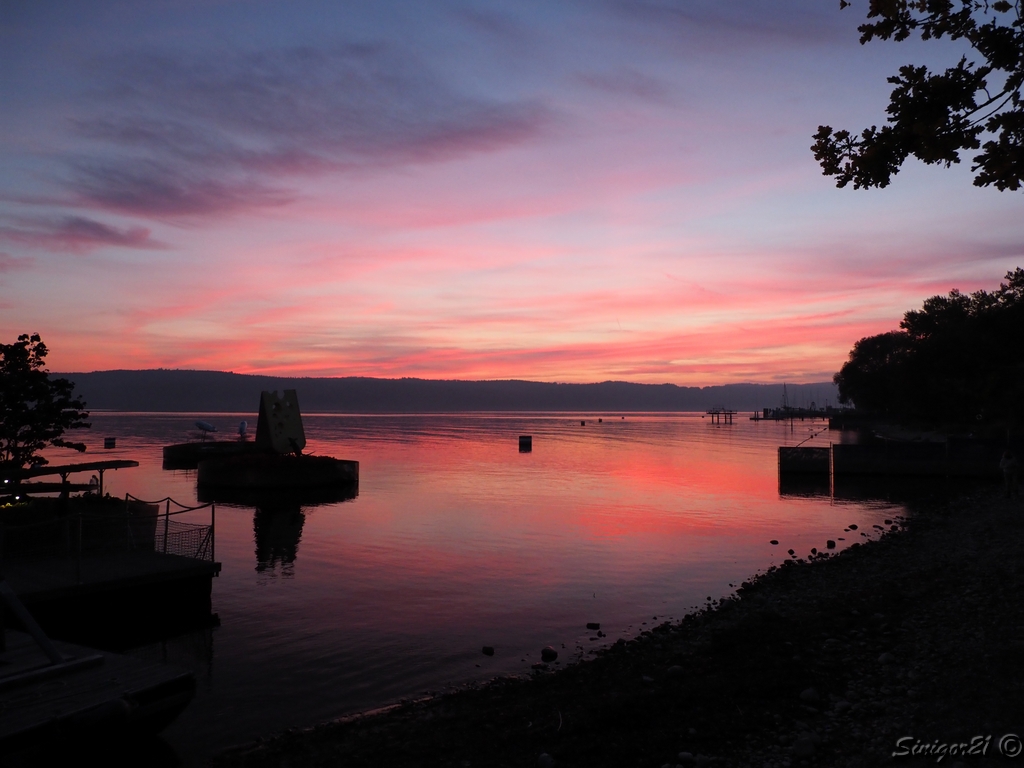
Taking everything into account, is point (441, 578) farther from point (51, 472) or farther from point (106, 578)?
point (51, 472)

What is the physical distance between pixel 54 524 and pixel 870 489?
42.6m

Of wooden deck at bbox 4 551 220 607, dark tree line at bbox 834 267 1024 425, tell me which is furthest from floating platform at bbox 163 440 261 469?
dark tree line at bbox 834 267 1024 425

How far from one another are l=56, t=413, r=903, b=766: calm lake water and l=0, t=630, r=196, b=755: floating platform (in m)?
1.09

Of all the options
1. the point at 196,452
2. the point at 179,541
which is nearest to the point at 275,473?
the point at 196,452

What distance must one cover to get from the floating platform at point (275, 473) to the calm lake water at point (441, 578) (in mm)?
1964

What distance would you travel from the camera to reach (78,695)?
972cm

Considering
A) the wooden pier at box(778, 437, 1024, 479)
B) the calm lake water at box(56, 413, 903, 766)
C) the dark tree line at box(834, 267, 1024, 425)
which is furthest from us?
the wooden pier at box(778, 437, 1024, 479)

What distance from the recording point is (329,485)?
49469 millimetres

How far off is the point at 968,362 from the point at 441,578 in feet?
115

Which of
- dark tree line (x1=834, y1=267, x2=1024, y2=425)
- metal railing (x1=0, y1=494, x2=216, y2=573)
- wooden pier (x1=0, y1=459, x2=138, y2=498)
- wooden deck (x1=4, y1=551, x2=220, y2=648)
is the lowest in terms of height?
wooden deck (x1=4, y1=551, x2=220, y2=648)

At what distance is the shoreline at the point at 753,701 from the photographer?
8633 mm

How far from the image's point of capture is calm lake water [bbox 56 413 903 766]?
13438 millimetres

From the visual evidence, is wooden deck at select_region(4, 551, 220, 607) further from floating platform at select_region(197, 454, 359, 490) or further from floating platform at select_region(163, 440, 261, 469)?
floating platform at select_region(163, 440, 261, 469)

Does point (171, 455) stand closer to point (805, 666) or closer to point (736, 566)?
point (736, 566)
